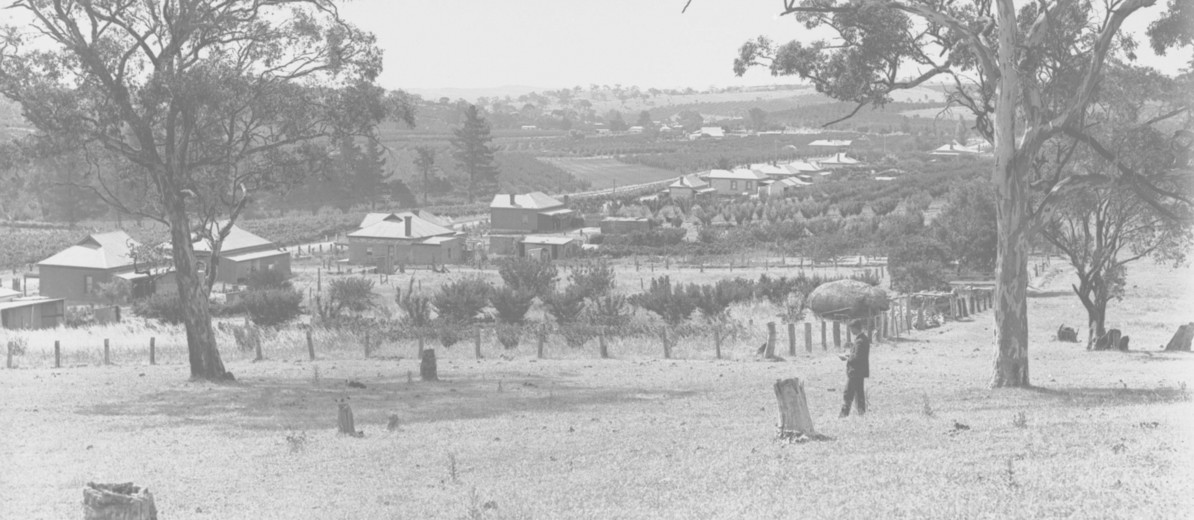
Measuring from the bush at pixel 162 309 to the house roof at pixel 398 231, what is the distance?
2480 centimetres

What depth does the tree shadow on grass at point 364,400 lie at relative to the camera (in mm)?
17219

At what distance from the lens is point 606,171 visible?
172000mm

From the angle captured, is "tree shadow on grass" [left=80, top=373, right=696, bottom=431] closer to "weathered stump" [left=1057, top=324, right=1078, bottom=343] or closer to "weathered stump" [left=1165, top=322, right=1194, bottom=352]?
"weathered stump" [left=1165, top=322, right=1194, bottom=352]

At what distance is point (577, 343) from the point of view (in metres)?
29.2

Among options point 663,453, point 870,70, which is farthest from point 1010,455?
point 870,70

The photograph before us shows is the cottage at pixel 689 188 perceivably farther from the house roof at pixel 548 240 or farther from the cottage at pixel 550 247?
the cottage at pixel 550 247

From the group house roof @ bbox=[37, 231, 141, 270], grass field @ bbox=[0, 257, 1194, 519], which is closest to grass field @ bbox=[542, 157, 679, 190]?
house roof @ bbox=[37, 231, 141, 270]

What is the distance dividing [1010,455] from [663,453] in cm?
359

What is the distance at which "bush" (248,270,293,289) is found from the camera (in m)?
52.9

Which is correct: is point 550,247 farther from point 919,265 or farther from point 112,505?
point 112,505

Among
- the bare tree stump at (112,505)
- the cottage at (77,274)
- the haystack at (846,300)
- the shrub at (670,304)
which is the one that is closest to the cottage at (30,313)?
the cottage at (77,274)

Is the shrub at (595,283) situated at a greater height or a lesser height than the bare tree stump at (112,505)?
greater

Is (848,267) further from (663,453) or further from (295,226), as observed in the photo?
(295,226)

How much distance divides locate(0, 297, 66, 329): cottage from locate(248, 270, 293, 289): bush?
10.6 metres
